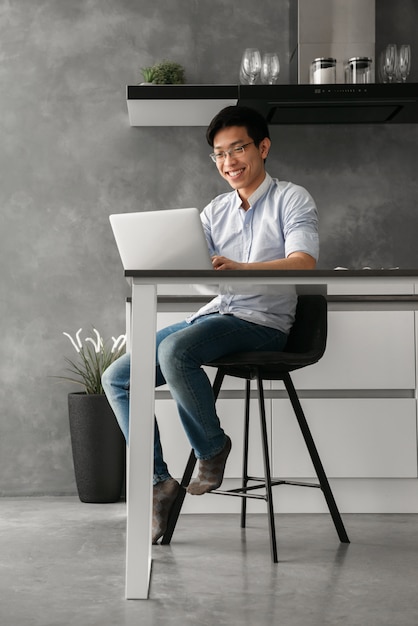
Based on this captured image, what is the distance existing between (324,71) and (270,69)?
10.1 inches

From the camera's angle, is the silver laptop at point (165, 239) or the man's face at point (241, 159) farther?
the man's face at point (241, 159)

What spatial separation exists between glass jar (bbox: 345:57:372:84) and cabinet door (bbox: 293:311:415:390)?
1108mm

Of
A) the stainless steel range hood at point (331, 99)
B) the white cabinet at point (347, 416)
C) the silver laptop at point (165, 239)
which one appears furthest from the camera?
the stainless steel range hood at point (331, 99)

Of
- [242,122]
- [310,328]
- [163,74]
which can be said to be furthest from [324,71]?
[310,328]

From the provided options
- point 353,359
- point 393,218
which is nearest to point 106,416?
point 353,359

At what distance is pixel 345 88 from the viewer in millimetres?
3729

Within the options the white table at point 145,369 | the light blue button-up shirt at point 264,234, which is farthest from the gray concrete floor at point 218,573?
the light blue button-up shirt at point 264,234

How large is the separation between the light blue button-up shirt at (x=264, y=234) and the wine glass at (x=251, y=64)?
110cm

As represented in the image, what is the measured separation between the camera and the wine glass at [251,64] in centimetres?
391

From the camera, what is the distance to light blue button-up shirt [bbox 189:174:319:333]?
2.75m

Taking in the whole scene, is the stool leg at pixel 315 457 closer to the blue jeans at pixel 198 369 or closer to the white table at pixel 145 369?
the blue jeans at pixel 198 369

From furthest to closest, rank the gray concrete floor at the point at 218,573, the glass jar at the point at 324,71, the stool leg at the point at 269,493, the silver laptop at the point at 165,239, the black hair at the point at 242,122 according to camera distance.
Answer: the glass jar at the point at 324,71
the black hair at the point at 242,122
the stool leg at the point at 269,493
the silver laptop at the point at 165,239
the gray concrete floor at the point at 218,573

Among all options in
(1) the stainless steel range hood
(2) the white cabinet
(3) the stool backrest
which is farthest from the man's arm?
(1) the stainless steel range hood

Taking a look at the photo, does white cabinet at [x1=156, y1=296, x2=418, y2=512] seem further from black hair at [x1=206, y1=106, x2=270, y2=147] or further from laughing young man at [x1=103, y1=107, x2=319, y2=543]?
A: black hair at [x1=206, y1=106, x2=270, y2=147]
